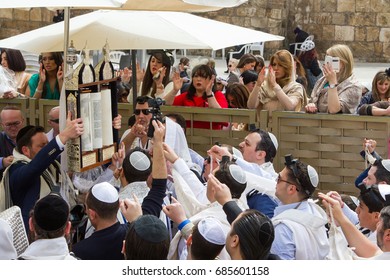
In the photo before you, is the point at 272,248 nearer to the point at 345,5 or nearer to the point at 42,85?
the point at 42,85

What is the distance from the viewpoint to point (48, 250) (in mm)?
4910

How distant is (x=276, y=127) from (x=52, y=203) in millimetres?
4208

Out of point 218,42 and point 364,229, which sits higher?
point 218,42

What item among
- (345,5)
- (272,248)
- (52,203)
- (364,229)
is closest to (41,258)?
(52,203)

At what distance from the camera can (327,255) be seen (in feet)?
17.8

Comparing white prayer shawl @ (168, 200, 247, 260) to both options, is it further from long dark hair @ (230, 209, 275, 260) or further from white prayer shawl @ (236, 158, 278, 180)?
white prayer shawl @ (236, 158, 278, 180)

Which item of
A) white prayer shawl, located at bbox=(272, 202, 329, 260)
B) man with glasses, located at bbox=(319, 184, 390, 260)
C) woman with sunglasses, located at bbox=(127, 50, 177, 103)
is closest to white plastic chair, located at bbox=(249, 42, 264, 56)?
woman with sunglasses, located at bbox=(127, 50, 177, 103)

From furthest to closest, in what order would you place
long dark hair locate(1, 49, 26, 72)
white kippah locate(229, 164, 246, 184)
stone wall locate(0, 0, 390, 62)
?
stone wall locate(0, 0, 390, 62), long dark hair locate(1, 49, 26, 72), white kippah locate(229, 164, 246, 184)

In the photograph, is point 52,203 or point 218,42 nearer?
point 52,203

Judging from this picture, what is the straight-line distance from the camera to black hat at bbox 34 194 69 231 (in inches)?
196

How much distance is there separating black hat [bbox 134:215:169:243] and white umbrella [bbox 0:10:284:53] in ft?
11.8

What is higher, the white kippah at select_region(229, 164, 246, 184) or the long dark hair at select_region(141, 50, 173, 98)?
the long dark hair at select_region(141, 50, 173, 98)

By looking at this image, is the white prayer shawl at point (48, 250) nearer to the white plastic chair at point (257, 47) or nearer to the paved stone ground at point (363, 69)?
the paved stone ground at point (363, 69)

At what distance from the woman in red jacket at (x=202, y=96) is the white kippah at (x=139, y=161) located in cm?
289
